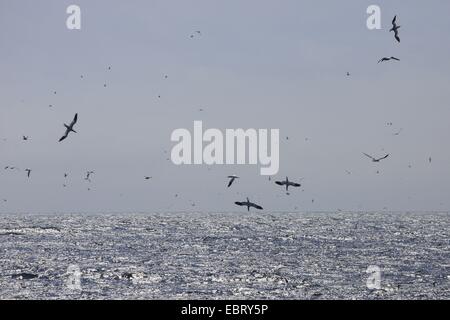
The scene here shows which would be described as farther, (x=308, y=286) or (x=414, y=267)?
(x=414, y=267)

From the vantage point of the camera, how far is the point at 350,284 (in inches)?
2603

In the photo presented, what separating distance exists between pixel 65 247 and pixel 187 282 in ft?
184

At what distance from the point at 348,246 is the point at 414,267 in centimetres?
3477

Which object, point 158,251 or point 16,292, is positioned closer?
point 16,292
